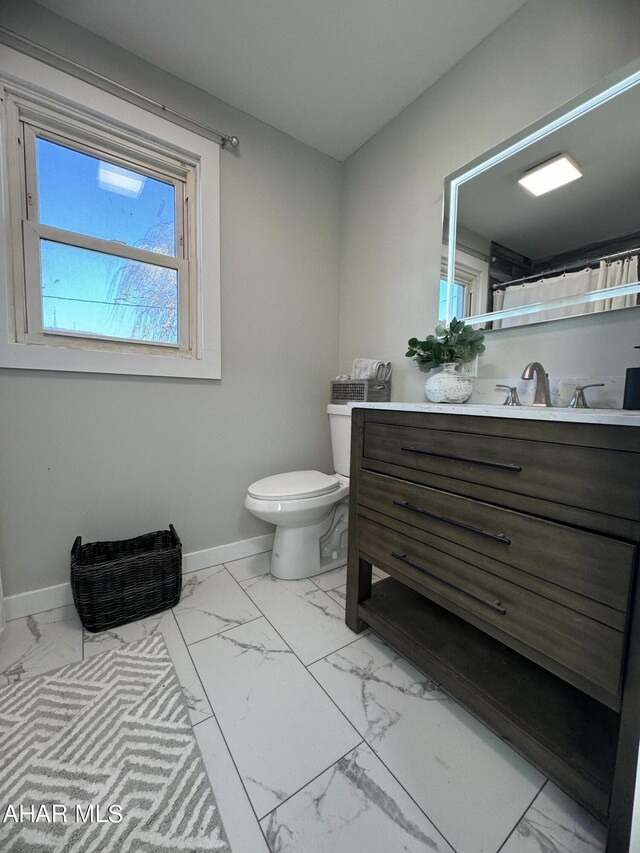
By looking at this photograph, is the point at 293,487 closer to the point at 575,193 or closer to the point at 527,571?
the point at 527,571

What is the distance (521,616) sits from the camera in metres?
0.75

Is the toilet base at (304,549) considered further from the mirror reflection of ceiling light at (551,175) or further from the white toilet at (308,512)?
the mirror reflection of ceiling light at (551,175)

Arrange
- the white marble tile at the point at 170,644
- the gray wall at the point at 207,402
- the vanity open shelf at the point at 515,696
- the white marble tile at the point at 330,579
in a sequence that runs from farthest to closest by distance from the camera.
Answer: the white marble tile at the point at 330,579 < the gray wall at the point at 207,402 < the white marble tile at the point at 170,644 < the vanity open shelf at the point at 515,696

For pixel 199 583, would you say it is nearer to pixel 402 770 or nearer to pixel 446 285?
pixel 402 770

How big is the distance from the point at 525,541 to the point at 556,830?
2.01 ft

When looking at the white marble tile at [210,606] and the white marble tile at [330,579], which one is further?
the white marble tile at [330,579]

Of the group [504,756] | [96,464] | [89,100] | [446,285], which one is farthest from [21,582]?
[446,285]

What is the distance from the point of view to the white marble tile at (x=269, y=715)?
0.79m

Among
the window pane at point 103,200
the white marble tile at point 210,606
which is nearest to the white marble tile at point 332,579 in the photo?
the white marble tile at point 210,606

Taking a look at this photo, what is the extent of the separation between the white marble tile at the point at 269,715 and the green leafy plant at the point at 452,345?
1.29m

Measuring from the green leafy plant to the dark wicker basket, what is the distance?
1.38m

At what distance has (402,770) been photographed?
0.80m

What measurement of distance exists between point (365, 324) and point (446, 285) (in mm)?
537

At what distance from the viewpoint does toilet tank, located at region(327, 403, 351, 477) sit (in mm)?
1763
